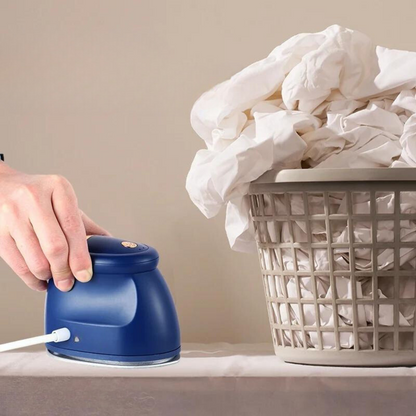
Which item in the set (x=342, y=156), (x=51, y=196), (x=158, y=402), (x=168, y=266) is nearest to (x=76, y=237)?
(x=51, y=196)

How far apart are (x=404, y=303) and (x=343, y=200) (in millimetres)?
129

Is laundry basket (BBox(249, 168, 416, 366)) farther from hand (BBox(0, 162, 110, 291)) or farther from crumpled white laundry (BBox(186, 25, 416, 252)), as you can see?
hand (BBox(0, 162, 110, 291))

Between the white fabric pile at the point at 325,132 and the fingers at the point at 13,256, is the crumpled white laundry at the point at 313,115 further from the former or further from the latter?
the fingers at the point at 13,256

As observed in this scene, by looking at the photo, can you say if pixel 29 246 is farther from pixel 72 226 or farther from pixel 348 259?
pixel 348 259

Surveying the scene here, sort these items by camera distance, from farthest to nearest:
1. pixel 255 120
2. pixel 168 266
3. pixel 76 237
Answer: pixel 168 266 < pixel 255 120 < pixel 76 237

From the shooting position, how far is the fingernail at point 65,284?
68cm

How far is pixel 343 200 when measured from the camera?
0.72 m

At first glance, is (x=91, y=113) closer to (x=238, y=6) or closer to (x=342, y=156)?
(x=238, y=6)

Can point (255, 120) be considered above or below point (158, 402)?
above

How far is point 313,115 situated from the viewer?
29.8 inches

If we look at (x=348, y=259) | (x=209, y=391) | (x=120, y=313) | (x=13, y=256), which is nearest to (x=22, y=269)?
(x=13, y=256)

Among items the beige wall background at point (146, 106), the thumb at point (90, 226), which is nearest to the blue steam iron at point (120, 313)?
the thumb at point (90, 226)

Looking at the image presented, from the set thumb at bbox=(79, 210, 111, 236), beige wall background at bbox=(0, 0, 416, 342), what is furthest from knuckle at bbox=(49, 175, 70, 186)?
beige wall background at bbox=(0, 0, 416, 342)

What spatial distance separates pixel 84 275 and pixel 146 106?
71cm
